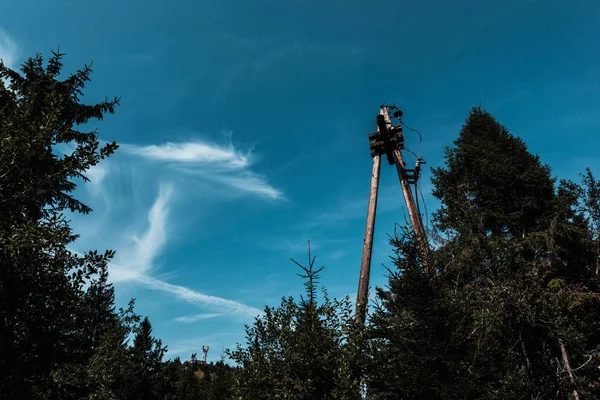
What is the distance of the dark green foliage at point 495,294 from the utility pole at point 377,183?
475mm

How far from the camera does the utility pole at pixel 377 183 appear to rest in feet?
27.9

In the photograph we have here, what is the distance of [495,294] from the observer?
43.3ft

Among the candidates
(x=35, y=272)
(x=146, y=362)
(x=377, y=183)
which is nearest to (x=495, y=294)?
(x=377, y=183)

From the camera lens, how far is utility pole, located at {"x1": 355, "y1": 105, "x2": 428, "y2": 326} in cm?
851

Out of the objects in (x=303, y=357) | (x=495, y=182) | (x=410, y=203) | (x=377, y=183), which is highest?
(x=495, y=182)

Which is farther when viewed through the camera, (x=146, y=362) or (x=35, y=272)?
(x=146, y=362)

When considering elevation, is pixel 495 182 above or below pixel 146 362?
above

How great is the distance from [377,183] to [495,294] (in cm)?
763

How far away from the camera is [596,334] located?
14891 mm

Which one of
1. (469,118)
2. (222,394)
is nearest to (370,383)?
(469,118)

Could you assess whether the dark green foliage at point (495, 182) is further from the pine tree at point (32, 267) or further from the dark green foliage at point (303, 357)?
the pine tree at point (32, 267)

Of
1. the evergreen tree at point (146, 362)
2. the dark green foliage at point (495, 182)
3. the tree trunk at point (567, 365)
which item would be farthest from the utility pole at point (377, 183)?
the evergreen tree at point (146, 362)

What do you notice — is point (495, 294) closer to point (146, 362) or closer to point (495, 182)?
point (495, 182)

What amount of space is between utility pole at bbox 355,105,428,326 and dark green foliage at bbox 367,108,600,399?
1.56 feet
